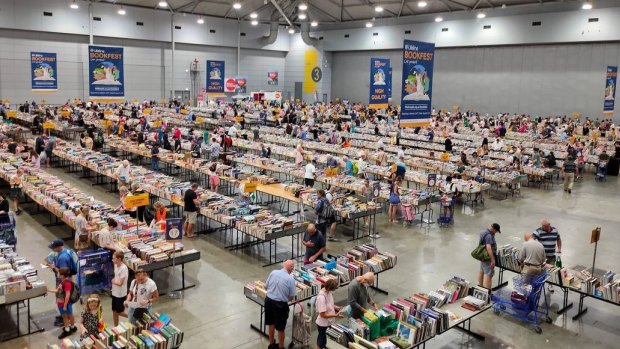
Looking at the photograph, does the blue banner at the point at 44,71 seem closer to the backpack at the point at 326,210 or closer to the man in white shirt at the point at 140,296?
the backpack at the point at 326,210

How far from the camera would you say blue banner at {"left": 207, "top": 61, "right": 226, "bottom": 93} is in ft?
109

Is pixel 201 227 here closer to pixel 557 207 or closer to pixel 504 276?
pixel 504 276

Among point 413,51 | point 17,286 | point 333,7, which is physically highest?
point 333,7

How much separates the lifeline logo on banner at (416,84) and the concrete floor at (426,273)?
10.9 ft

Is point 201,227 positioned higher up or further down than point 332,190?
further down

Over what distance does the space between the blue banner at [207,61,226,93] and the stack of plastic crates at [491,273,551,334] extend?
2654cm

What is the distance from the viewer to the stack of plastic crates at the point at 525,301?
946cm

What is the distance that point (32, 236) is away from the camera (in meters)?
13.6

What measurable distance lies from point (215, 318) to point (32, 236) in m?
7.03

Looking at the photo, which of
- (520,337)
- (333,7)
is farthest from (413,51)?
(333,7)

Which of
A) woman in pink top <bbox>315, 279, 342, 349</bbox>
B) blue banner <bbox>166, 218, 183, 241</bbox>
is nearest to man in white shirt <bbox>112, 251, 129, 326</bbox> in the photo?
blue banner <bbox>166, 218, 183, 241</bbox>

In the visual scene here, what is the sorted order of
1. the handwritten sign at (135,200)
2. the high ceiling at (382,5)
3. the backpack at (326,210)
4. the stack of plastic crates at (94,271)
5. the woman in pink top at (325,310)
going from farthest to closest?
the high ceiling at (382,5) → the backpack at (326,210) → the handwritten sign at (135,200) → the stack of plastic crates at (94,271) → the woman in pink top at (325,310)

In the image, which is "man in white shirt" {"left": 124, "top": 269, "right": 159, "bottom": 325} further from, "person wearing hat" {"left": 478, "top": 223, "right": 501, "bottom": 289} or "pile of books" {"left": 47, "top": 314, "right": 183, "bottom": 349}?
"person wearing hat" {"left": 478, "top": 223, "right": 501, "bottom": 289}

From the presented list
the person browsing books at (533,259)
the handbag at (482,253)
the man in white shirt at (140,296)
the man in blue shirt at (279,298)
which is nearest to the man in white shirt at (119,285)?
the man in white shirt at (140,296)
